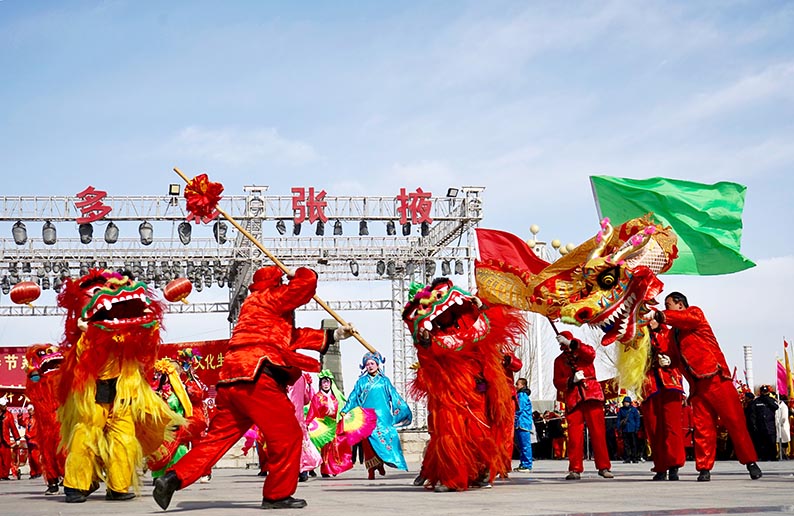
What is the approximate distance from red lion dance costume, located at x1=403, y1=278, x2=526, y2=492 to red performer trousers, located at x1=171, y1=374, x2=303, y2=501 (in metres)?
1.74

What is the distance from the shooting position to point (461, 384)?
28.1 feet

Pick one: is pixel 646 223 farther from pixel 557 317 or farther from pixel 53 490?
pixel 53 490

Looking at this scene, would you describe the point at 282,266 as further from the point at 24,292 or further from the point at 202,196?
the point at 24,292

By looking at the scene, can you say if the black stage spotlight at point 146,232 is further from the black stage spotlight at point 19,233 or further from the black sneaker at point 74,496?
the black sneaker at point 74,496

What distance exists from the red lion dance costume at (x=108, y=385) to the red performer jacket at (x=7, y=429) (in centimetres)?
1023

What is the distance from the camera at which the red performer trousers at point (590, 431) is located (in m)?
10.3

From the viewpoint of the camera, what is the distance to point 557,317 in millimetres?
9148

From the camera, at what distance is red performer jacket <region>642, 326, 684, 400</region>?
32.1 ft

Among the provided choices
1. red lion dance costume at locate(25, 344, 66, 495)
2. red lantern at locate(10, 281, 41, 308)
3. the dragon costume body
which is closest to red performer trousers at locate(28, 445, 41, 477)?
red lion dance costume at locate(25, 344, 66, 495)

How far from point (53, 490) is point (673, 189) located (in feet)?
23.7

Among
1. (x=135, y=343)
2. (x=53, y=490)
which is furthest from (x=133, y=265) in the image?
(x=135, y=343)

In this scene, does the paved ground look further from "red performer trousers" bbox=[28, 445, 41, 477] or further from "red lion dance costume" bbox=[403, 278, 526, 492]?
"red performer trousers" bbox=[28, 445, 41, 477]

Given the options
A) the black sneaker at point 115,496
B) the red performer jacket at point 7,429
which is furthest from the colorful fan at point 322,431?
the red performer jacket at point 7,429

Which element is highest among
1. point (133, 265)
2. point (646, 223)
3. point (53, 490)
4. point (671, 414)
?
point (133, 265)
